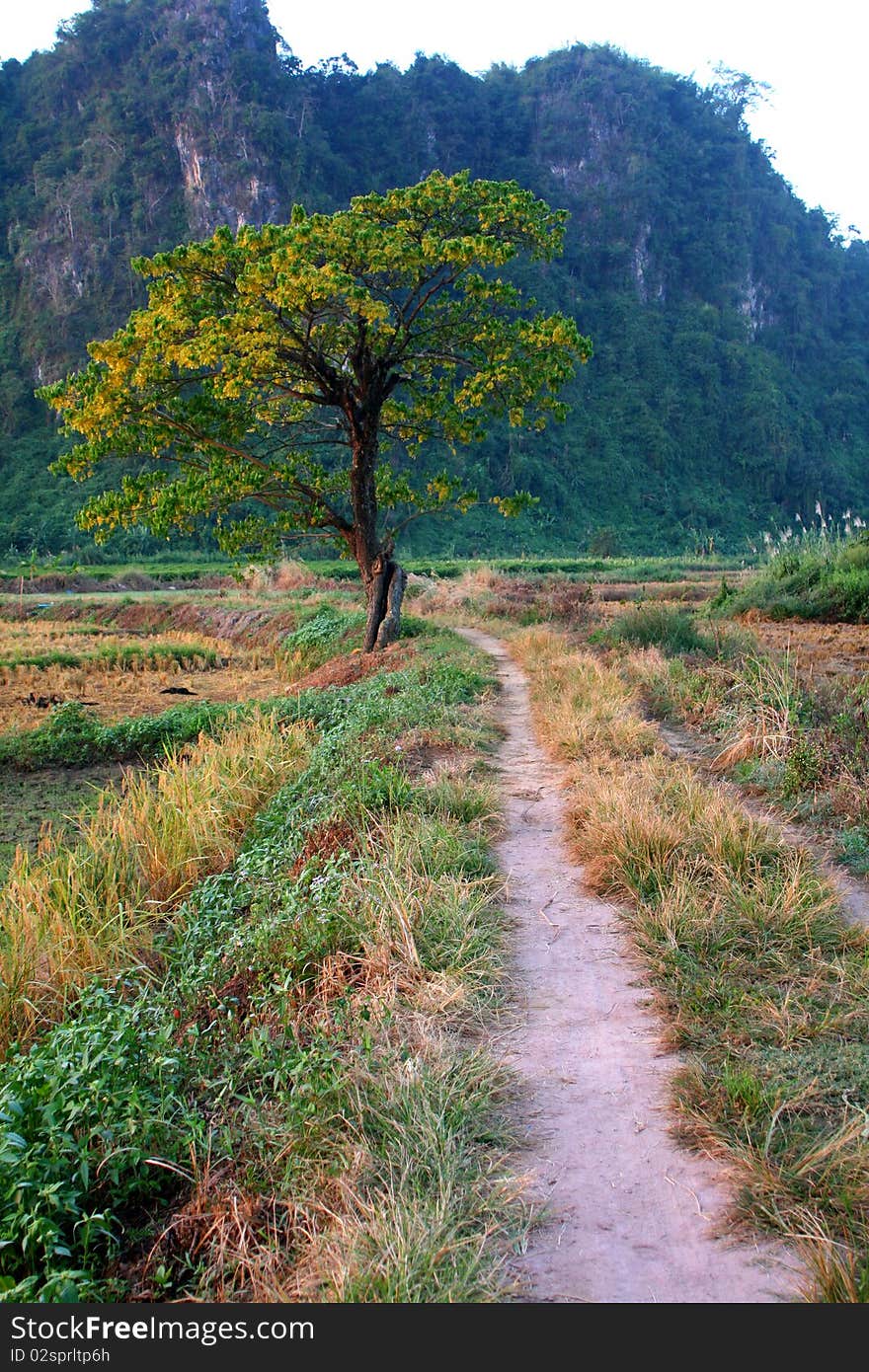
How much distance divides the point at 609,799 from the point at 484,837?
815 millimetres

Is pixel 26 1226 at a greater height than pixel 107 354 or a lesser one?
lesser

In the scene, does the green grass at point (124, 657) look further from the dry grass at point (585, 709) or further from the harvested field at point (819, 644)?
the harvested field at point (819, 644)

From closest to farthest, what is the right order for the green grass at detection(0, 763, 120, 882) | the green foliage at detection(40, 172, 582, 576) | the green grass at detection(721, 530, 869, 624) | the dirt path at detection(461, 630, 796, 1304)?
1. the dirt path at detection(461, 630, 796, 1304)
2. the green grass at detection(0, 763, 120, 882)
3. the green foliage at detection(40, 172, 582, 576)
4. the green grass at detection(721, 530, 869, 624)

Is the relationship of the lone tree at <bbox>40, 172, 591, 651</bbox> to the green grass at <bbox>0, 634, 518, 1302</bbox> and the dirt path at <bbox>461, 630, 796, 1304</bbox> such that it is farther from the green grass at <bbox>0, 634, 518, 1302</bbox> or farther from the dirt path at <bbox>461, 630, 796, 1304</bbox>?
the dirt path at <bbox>461, 630, 796, 1304</bbox>

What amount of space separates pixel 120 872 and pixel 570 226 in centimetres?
10020

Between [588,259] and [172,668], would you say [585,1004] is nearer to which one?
[172,668]

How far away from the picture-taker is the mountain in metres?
72.8

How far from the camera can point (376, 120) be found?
93.8m

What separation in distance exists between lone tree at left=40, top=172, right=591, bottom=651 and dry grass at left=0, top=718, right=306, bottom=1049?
5469mm

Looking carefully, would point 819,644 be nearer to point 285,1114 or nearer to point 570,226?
point 285,1114

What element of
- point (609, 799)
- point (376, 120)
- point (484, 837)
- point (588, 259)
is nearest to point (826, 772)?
point (609, 799)

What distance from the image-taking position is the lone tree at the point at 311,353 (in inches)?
489

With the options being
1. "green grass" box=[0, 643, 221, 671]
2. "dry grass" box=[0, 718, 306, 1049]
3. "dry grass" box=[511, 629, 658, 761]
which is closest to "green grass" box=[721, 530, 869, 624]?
"dry grass" box=[511, 629, 658, 761]

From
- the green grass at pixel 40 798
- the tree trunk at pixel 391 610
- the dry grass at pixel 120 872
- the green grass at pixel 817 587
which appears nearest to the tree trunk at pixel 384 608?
the tree trunk at pixel 391 610
